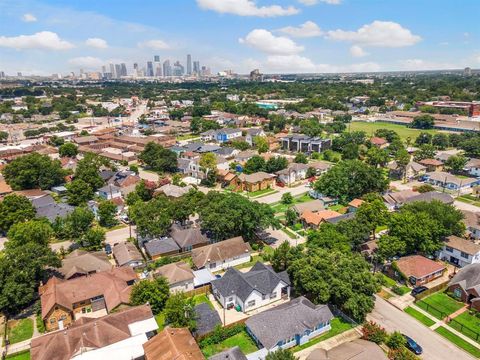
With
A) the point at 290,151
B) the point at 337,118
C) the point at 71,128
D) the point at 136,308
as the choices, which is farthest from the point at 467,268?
the point at 71,128

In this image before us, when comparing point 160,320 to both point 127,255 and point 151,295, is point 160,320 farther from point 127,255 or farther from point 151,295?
point 127,255

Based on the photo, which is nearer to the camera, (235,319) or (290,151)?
(235,319)

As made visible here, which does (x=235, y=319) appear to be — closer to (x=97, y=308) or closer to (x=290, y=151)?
(x=97, y=308)

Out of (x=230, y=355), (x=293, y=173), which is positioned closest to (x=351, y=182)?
(x=293, y=173)

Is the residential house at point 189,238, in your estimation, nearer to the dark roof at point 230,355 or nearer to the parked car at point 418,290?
the dark roof at point 230,355

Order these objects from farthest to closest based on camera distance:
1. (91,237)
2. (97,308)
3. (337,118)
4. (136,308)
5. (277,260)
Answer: (337,118)
(91,237)
(277,260)
(97,308)
(136,308)

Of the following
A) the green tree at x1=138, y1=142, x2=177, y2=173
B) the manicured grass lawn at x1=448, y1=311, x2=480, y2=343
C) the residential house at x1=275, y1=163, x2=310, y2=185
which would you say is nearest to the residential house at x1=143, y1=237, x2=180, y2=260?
the manicured grass lawn at x1=448, y1=311, x2=480, y2=343
